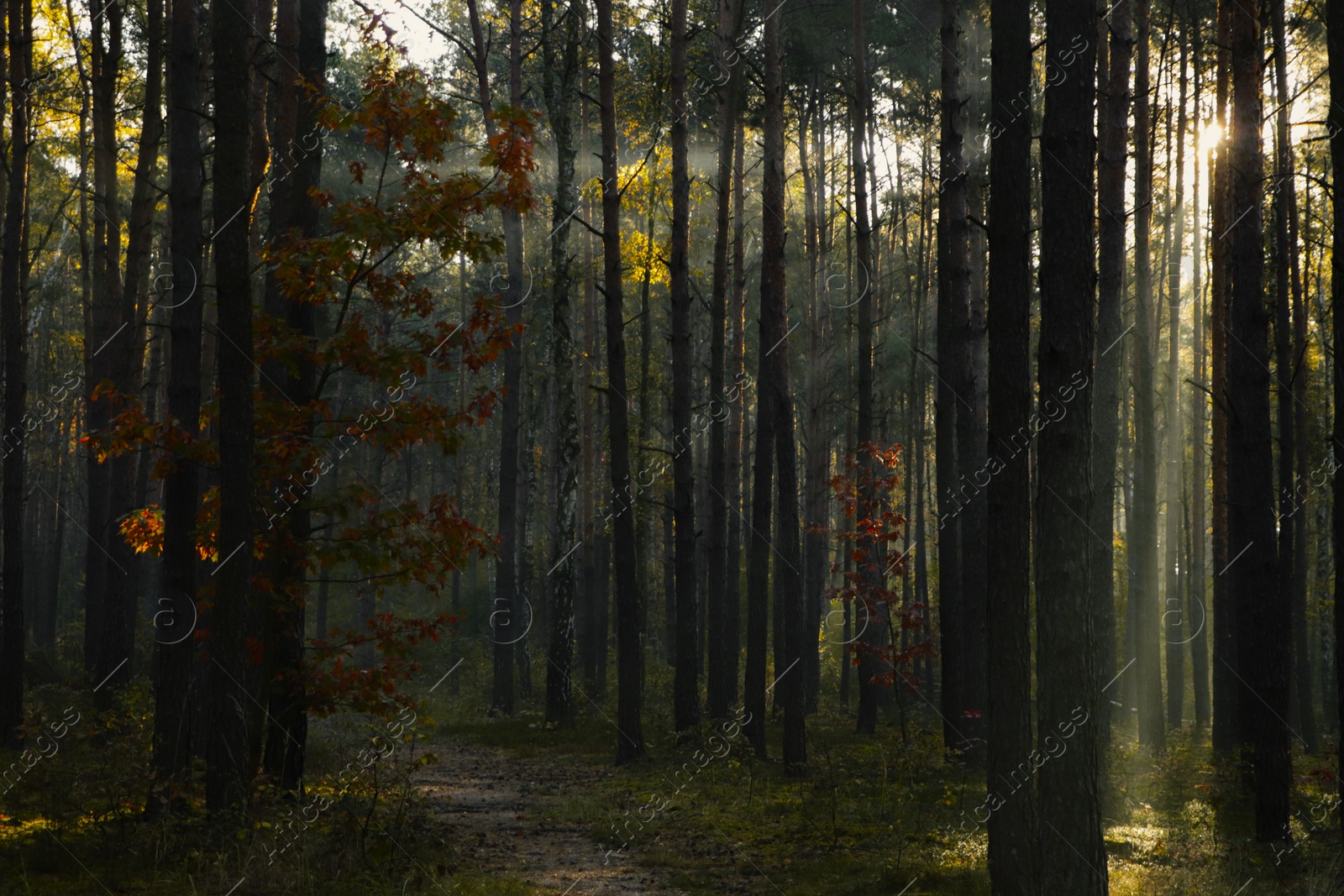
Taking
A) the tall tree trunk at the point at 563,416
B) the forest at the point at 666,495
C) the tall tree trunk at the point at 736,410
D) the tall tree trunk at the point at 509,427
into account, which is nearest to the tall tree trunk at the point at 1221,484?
the forest at the point at 666,495

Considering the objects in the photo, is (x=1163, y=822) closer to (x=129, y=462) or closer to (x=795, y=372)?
(x=129, y=462)

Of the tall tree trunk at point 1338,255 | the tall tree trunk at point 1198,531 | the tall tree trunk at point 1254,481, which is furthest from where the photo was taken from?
the tall tree trunk at point 1198,531

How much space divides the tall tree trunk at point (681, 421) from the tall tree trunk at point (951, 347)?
351 cm

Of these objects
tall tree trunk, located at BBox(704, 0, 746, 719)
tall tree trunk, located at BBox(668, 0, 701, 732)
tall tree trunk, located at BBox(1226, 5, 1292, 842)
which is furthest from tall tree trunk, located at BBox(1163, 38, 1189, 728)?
tall tree trunk, located at BBox(668, 0, 701, 732)

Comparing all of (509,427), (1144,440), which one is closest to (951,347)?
(1144,440)

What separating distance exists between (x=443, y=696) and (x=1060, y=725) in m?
22.5

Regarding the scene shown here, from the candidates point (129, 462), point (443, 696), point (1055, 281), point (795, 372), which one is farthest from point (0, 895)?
point (795, 372)

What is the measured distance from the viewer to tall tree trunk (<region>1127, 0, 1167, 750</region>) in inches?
593

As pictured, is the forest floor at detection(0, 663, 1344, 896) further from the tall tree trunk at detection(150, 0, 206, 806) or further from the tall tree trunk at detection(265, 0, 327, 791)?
the tall tree trunk at detection(265, 0, 327, 791)

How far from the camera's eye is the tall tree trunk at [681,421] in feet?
44.0

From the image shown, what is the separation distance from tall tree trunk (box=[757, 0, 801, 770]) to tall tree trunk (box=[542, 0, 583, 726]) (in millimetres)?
4578

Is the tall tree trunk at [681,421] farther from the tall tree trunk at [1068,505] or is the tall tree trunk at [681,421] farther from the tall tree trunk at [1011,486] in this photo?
the tall tree trunk at [1068,505]

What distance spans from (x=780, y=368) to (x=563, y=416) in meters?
5.75

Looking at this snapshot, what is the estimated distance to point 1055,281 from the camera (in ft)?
20.4
